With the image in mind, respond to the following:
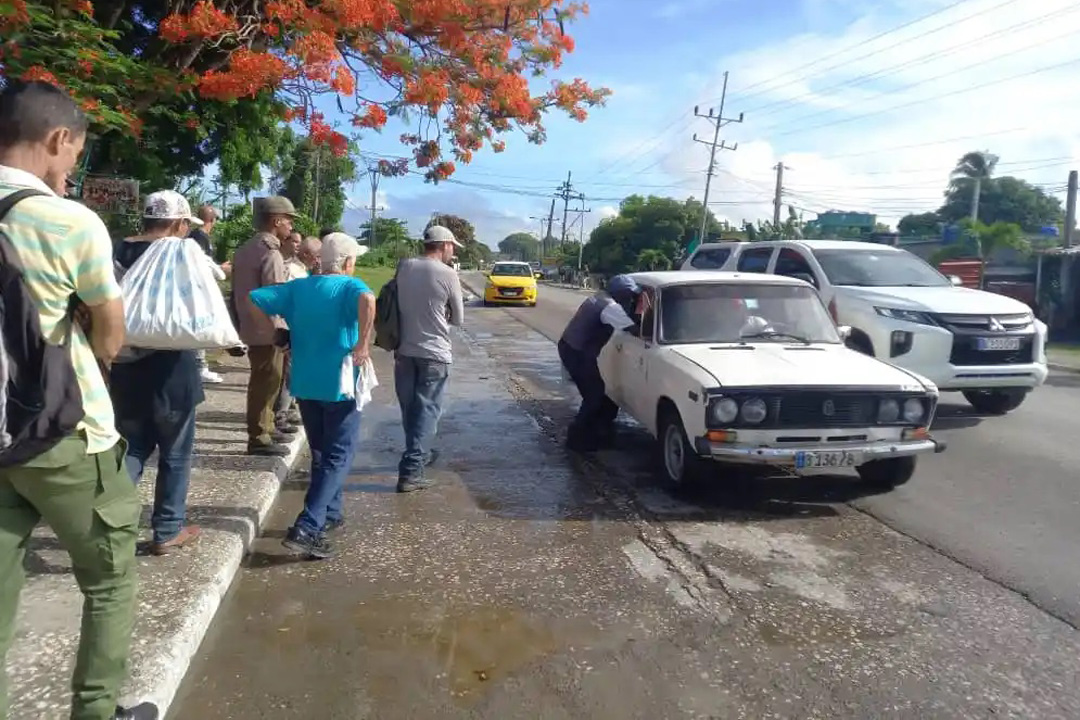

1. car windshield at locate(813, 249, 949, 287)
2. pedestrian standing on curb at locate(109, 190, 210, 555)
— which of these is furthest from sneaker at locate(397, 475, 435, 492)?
car windshield at locate(813, 249, 949, 287)

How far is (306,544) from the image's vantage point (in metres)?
5.02

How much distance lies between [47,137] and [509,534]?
368cm

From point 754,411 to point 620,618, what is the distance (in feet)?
6.70

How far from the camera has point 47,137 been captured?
2643 millimetres

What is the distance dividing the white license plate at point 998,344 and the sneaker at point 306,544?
6839mm

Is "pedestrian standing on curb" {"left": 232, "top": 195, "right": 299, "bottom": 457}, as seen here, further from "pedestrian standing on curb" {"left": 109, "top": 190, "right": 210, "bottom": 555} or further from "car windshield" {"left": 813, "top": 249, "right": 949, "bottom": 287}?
"car windshield" {"left": 813, "top": 249, "right": 949, "bottom": 287}

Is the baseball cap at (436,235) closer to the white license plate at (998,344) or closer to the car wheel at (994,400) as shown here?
the white license plate at (998,344)

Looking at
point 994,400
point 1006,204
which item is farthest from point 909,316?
point 1006,204

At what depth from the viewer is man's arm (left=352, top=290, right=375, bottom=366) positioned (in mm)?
4957

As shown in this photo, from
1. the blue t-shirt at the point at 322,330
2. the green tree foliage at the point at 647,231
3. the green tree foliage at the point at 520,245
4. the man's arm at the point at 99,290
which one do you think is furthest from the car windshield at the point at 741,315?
the green tree foliage at the point at 520,245

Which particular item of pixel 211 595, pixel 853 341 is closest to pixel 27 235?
pixel 211 595

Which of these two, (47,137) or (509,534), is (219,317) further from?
(509,534)

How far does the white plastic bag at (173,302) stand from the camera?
4.21 m

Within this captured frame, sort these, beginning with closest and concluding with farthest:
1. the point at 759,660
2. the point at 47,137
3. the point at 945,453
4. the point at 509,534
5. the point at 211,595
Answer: the point at 47,137 → the point at 759,660 → the point at 211,595 → the point at 509,534 → the point at 945,453
